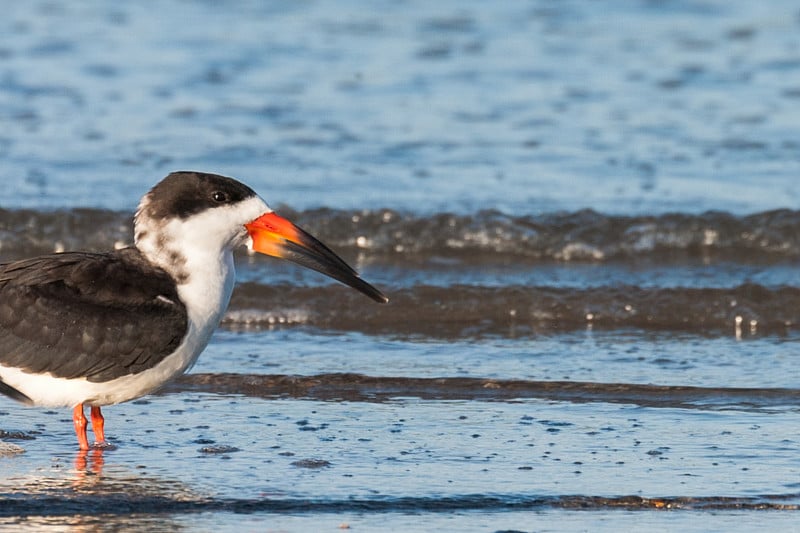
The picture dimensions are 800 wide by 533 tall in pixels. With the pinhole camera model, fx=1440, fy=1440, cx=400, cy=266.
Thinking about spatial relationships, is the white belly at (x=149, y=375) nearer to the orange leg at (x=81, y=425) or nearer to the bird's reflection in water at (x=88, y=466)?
the orange leg at (x=81, y=425)

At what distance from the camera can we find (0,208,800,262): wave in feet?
32.2

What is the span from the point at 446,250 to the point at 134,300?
4432 millimetres

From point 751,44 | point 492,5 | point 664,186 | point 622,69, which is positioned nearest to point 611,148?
point 664,186

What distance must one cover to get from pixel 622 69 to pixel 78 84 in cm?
542

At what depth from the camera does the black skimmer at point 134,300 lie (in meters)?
5.68

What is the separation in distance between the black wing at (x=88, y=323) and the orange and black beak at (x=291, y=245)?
42cm

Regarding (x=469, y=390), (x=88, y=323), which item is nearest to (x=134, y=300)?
(x=88, y=323)

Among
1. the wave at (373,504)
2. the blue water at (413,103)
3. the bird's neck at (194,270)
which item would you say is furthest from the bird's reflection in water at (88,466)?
the blue water at (413,103)

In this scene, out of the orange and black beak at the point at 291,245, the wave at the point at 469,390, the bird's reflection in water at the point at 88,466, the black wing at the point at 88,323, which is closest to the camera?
the bird's reflection in water at the point at 88,466

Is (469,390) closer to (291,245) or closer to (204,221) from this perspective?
(291,245)

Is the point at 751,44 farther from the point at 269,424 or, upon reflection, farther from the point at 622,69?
the point at 269,424

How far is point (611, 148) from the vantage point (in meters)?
11.9

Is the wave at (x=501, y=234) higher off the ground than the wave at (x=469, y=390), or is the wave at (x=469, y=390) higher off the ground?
the wave at (x=501, y=234)

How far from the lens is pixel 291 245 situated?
233 inches
